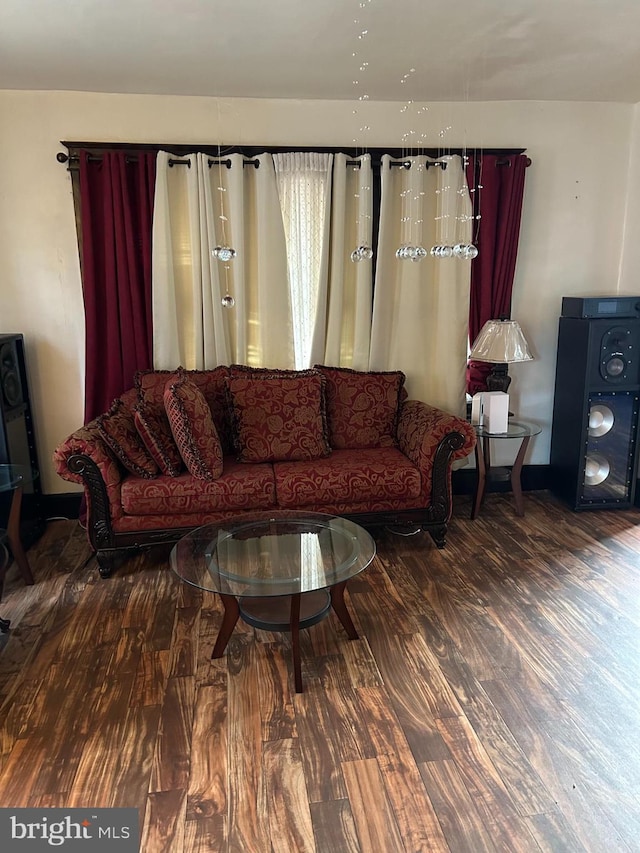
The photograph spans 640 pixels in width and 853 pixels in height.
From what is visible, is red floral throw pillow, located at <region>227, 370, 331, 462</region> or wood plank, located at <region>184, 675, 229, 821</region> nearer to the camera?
wood plank, located at <region>184, 675, 229, 821</region>

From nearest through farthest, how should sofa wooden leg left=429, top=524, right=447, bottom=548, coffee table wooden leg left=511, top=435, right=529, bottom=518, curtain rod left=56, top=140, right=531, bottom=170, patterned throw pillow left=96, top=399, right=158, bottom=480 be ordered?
patterned throw pillow left=96, top=399, right=158, bottom=480 → sofa wooden leg left=429, top=524, right=447, bottom=548 → curtain rod left=56, top=140, right=531, bottom=170 → coffee table wooden leg left=511, top=435, right=529, bottom=518

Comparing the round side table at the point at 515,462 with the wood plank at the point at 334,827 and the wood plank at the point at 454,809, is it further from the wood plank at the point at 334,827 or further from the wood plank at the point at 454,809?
the wood plank at the point at 334,827

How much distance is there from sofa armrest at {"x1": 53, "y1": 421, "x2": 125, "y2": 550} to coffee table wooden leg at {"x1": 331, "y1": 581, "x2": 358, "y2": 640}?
Answer: 4.29 ft

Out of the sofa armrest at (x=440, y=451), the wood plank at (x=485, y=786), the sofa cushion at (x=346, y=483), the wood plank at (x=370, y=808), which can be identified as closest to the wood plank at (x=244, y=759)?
the wood plank at (x=370, y=808)

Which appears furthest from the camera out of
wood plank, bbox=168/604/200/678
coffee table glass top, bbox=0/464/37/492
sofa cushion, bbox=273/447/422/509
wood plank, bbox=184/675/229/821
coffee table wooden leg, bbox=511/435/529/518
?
coffee table wooden leg, bbox=511/435/529/518

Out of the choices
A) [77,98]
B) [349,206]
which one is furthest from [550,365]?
[77,98]

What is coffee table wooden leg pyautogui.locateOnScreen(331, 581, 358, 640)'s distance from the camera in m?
2.34

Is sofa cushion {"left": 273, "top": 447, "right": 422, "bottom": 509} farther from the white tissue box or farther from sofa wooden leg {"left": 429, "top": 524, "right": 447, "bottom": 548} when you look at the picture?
the white tissue box

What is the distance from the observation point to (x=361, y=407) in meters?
3.67

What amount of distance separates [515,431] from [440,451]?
2.68 ft

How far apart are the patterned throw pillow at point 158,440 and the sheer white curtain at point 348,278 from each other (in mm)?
1160

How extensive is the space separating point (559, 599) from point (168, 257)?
292 cm

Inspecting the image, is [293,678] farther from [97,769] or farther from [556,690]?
[556,690]

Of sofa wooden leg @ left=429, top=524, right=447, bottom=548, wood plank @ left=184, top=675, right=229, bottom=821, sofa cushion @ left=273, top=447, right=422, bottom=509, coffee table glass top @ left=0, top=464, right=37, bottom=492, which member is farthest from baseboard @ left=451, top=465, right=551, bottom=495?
coffee table glass top @ left=0, top=464, right=37, bottom=492
